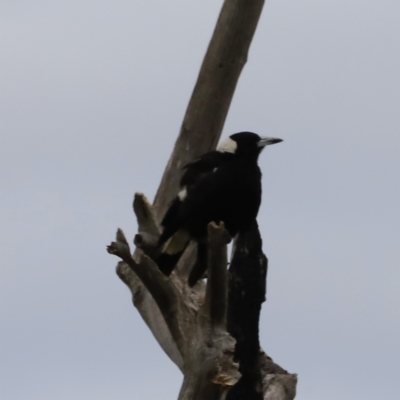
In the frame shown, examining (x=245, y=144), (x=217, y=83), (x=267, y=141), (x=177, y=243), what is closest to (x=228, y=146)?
(x=245, y=144)

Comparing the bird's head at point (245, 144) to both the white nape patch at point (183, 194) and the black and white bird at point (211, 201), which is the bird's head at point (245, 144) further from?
the white nape patch at point (183, 194)

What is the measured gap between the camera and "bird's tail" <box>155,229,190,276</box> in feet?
18.1

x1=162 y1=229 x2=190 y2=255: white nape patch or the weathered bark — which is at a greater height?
the weathered bark

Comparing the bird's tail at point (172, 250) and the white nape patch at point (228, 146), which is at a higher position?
the white nape patch at point (228, 146)

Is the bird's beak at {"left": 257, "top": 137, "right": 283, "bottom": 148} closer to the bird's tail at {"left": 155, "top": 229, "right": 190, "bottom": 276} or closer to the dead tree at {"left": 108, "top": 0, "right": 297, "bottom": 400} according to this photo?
the dead tree at {"left": 108, "top": 0, "right": 297, "bottom": 400}

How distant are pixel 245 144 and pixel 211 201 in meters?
0.49

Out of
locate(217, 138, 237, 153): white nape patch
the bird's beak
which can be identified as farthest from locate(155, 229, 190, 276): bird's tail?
the bird's beak

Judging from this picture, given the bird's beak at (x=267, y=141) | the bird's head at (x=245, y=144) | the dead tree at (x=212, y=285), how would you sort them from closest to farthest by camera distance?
the dead tree at (x=212, y=285), the bird's head at (x=245, y=144), the bird's beak at (x=267, y=141)

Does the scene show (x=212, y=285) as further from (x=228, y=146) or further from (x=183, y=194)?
(x=228, y=146)

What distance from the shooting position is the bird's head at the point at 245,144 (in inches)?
221

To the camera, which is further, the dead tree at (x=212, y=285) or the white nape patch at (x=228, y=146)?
the white nape patch at (x=228, y=146)

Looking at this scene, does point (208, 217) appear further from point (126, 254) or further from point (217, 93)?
point (217, 93)

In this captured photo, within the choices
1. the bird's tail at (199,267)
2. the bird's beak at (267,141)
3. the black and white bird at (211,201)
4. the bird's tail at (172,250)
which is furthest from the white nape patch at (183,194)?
the bird's beak at (267,141)

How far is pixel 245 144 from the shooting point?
5.70 meters
